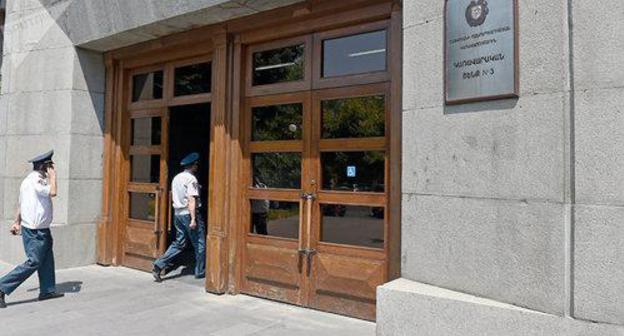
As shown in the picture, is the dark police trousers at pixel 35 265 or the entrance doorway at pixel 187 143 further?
the entrance doorway at pixel 187 143

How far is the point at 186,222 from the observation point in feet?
24.6

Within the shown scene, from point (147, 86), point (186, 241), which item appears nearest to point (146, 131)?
point (147, 86)

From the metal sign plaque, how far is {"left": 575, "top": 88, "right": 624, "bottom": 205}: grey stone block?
0.51m

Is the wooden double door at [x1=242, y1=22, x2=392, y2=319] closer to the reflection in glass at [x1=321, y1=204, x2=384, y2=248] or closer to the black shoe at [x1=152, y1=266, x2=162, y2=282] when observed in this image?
the reflection in glass at [x1=321, y1=204, x2=384, y2=248]

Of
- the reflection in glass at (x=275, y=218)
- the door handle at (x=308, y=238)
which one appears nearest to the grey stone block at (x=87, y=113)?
the reflection in glass at (x=275, y=218)

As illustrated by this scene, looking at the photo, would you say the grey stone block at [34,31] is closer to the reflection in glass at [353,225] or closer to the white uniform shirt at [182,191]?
the white uniform shirt at [182,191]

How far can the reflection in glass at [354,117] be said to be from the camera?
5.50 m

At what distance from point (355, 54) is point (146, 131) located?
422 centimetres

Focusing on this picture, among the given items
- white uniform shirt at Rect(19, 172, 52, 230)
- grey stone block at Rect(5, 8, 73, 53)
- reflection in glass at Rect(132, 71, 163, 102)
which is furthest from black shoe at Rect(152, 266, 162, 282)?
grey stone block at Rect(5, 8, 73, 53)

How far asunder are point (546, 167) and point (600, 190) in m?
0.37

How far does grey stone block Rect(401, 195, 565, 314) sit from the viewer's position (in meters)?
3.51

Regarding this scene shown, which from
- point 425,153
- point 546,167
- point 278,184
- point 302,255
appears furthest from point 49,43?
point 546,167

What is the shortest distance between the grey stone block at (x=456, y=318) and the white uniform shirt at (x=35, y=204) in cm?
445

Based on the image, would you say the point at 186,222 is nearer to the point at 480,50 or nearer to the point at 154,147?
the point at 154,147
